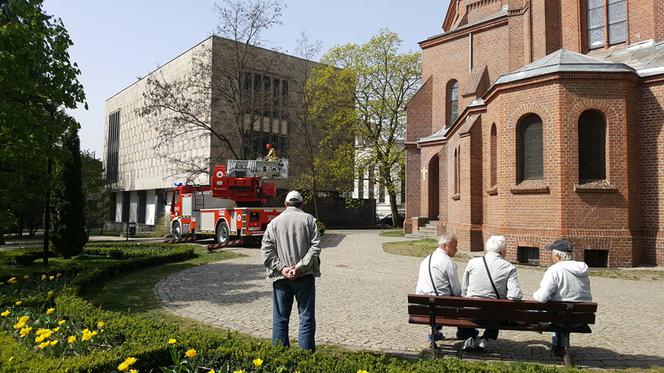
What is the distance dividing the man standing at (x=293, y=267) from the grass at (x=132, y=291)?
91.5 inches

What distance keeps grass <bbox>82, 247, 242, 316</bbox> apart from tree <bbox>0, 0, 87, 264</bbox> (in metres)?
2.09

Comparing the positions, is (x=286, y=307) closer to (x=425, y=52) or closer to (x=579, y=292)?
(x=579, y=292)

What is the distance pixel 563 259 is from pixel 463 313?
4.33 ft

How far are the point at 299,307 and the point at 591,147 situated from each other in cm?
1129

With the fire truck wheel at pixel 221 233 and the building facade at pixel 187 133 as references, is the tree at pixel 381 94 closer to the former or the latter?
the building facade at pixel 187 133

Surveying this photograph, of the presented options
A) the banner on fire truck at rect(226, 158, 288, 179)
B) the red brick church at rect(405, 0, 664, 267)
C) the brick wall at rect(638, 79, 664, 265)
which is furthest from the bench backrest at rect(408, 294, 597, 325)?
the banner on fire truck at rect(226, 158, 288, 179)

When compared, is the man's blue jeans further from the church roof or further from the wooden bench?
the church roof

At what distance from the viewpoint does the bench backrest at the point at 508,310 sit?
15.9 feet

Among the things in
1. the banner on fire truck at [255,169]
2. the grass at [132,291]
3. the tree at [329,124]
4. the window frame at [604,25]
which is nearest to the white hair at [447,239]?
the grass at [132,291]

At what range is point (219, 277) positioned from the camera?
10750 mm

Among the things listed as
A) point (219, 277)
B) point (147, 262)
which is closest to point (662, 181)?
point (219, 277)

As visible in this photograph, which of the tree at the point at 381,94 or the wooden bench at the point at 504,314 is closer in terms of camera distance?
the wooden bench at the point at 504,314

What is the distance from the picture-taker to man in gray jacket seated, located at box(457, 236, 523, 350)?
522 centimetres

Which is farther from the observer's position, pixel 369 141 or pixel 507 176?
pixel 369 141
